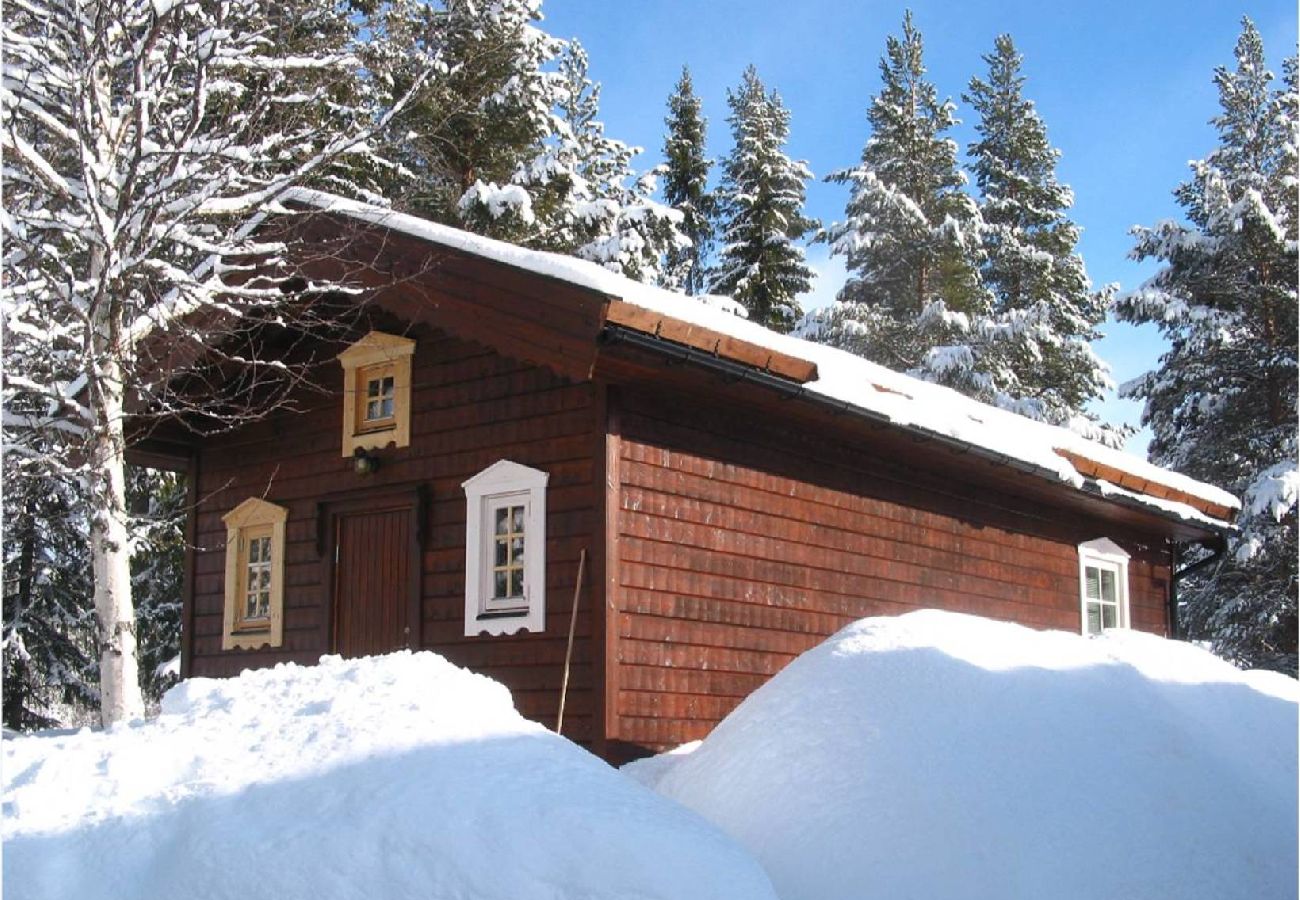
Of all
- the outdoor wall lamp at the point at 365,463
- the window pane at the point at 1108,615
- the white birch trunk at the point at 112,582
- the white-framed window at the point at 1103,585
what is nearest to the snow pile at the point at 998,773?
the white birch trunk at the point at 112,582

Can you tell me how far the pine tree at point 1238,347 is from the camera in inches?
880

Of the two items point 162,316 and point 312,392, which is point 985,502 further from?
point 162,316

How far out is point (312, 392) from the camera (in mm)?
11766

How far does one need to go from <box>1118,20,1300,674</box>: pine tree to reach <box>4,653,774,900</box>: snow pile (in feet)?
63.3

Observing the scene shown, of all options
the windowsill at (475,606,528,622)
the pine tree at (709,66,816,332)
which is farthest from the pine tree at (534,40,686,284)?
the windowsill at (475,606,528,622)

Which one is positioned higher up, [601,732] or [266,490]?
[266,490]

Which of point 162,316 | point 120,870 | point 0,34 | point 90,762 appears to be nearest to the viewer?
point 120,870

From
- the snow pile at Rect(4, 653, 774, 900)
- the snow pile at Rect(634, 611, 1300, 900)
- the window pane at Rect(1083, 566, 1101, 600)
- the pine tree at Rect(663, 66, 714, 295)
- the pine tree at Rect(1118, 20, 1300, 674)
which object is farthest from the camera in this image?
the pine tree at Rect(663, 66, 714, 295)

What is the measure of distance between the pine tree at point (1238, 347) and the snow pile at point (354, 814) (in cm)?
1929

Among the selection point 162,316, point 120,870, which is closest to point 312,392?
point 162,316

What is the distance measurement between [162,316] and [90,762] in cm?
474

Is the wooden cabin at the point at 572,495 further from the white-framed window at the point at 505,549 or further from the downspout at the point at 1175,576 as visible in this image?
the downspout at the point at 1175,576

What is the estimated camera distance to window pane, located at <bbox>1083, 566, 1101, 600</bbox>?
15469mm

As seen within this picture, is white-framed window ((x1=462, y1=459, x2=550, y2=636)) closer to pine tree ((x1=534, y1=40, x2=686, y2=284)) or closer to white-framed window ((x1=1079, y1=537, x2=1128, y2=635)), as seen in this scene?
white-framed window ((x1=1079, y1=537, x2=1128, y2=635))
